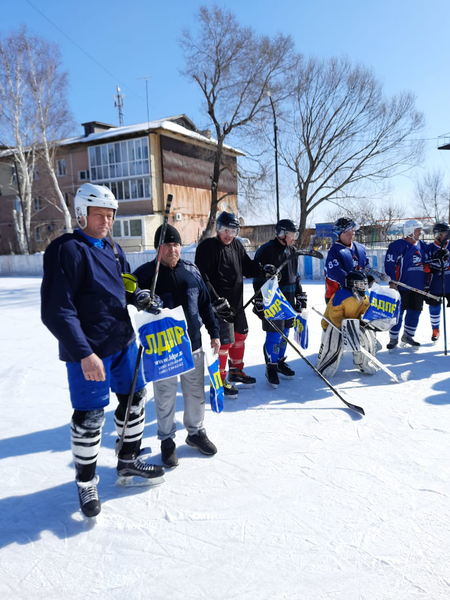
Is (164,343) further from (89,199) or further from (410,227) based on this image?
(410,227)

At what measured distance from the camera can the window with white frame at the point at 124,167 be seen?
27234mm

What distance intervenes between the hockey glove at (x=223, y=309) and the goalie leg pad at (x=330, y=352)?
1.30 m

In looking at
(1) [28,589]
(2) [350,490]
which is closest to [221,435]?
(2) [350,490]

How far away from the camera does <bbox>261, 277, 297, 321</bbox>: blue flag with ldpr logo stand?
4168mm

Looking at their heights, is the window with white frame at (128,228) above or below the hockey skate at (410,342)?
above

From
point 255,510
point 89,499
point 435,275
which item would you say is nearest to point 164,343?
point 89,499

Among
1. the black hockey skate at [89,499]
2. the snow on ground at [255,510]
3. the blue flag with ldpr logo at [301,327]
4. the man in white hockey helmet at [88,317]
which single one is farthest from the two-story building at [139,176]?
the black hockey skate at [89,499]

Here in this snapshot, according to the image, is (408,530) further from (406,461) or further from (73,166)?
(73,166)

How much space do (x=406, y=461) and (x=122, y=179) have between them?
28.2 meters

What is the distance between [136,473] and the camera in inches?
102

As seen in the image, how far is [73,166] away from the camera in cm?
3034

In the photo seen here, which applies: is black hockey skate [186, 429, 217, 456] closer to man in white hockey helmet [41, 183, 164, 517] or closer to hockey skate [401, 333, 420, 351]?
man in white hockey helmet [41, 183, 164, 517]

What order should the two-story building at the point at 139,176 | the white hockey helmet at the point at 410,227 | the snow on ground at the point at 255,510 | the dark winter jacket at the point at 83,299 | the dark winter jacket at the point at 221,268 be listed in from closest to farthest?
the snow on ground at the point at 255,510 < the dark winter jacket at the point at 83,299 < the dark winter jacket at the point at 221,268 < the white hockey helmet at the point at 410,227 < the two-story building at the point at 139,176

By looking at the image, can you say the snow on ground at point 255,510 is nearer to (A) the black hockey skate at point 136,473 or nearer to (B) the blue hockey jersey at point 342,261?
(A) the black hockey skate at point 136,473
